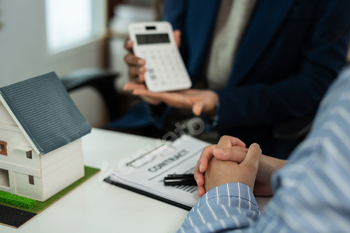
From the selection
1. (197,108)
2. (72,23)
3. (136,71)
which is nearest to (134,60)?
(136,71)

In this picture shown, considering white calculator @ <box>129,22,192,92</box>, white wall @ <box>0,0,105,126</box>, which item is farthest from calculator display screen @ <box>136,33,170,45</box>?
white wall @ <box>0,0,105,126</box>

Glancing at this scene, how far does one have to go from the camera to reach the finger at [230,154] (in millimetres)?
433

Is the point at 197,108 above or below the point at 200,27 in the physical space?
below

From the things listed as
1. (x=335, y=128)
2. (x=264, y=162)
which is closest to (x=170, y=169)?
(x=264, y=162)

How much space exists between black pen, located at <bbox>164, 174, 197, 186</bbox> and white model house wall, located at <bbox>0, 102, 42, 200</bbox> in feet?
0.55

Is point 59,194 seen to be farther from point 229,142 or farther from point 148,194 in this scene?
point 229,142

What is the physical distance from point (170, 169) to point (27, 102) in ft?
0.73

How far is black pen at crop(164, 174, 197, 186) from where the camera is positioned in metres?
0.48

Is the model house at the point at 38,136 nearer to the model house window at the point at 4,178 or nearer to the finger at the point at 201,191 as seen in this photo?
the model house window at the point at 4,178

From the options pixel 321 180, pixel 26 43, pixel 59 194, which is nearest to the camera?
pixel 321 180

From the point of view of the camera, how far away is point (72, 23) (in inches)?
58.7

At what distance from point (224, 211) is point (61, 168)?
229 millimetres

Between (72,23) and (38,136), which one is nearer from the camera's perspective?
(38,136)

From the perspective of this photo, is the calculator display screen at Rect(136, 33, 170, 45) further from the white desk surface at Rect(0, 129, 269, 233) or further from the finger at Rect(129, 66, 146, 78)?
the white desk surface at Rect(0, 129, 269, 233)
